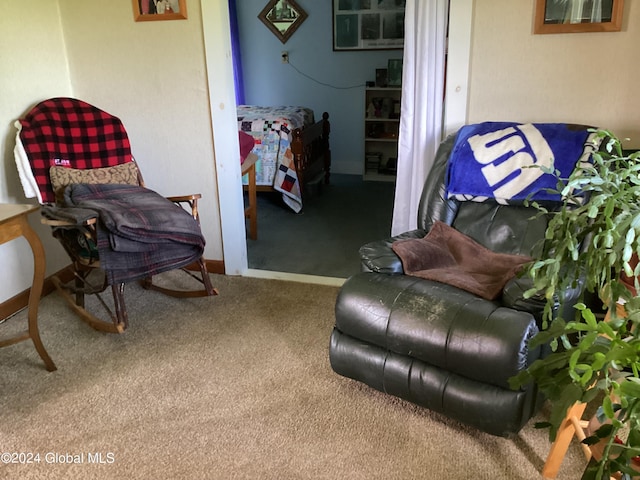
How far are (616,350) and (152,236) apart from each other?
215 centimetres

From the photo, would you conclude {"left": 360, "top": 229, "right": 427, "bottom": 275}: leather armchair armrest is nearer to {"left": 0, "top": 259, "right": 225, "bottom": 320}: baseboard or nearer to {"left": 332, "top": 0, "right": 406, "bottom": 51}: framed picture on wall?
{"left": 0, "top": 259, "right": 225, "bottom": 320}: baseboard

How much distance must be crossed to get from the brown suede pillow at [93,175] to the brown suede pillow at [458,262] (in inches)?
65.5

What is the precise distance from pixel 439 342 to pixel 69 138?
2308 mm

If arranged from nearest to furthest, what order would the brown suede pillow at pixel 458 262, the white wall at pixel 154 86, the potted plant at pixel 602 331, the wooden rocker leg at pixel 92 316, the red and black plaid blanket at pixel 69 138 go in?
the potted plant at pixel 602 331
the brown suede pillow at pixel 458 262
the wooden rocker leg at pixel 92 316
the red and black plaid blanket at pixel 69 138
the white wall at pixel 154 86

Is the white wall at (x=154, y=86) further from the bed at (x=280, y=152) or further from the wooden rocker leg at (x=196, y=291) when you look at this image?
the bed at (x=280, y=152)

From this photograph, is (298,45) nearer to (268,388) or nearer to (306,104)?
(306,104)

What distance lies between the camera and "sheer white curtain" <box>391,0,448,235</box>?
2722 mm

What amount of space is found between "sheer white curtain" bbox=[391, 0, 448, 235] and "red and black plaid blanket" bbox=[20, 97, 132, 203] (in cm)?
160

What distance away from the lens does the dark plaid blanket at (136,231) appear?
252 cm

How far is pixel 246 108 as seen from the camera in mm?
5395

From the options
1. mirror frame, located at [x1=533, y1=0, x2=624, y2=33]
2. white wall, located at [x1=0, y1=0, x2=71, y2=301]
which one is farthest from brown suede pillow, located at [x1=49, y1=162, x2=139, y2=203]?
mirror frame, located at [x1=533, y1=0, x2=624, y2=33]

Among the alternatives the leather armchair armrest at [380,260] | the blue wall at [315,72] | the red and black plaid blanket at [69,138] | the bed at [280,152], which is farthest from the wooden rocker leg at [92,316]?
the blue wall at [315,72]

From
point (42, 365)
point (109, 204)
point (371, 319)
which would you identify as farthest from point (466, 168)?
point (42, 365)

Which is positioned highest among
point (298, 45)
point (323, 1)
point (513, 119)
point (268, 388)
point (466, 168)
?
point (323, 1)
